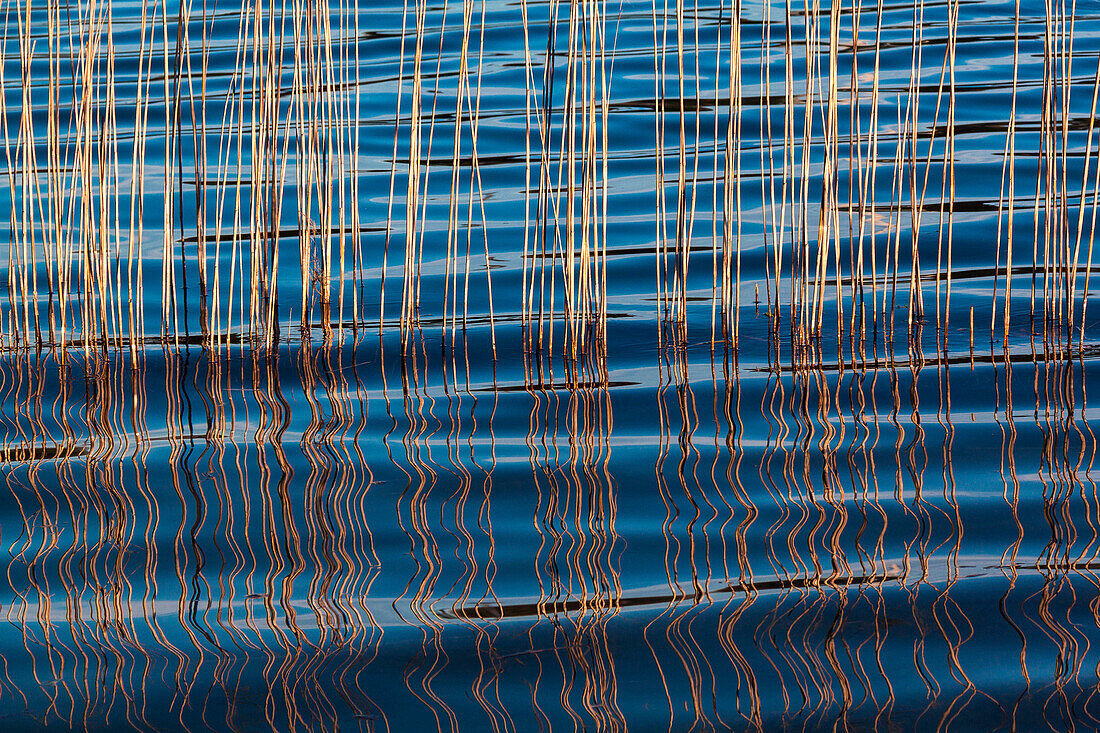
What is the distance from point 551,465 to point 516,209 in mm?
1479

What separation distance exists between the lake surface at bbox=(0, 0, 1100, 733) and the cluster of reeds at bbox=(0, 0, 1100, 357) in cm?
2

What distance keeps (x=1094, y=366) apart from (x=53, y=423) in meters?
1.78

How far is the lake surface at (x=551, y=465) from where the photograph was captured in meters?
1.44

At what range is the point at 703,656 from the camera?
1.47 m

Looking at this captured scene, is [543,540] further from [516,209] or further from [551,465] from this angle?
[516,209]

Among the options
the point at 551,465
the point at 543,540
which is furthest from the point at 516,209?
the point at 543,540

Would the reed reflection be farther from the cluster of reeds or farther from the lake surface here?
the cluster of reeds

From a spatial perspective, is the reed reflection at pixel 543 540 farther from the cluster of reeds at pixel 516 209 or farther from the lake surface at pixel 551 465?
the cluster of reeds at pixel 516 209

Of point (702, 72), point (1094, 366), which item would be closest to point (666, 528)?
point (1094, 366)

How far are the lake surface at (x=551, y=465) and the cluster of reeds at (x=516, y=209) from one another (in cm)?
2

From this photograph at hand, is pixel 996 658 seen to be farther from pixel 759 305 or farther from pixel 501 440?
pixel 759 305

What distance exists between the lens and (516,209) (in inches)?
131

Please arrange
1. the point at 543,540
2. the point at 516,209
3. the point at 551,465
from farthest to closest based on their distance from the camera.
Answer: the point at 516,209, the point at 551,465, the point at 543,540

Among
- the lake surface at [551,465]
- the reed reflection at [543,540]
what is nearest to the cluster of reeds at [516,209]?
the lake surface at [551,465]
